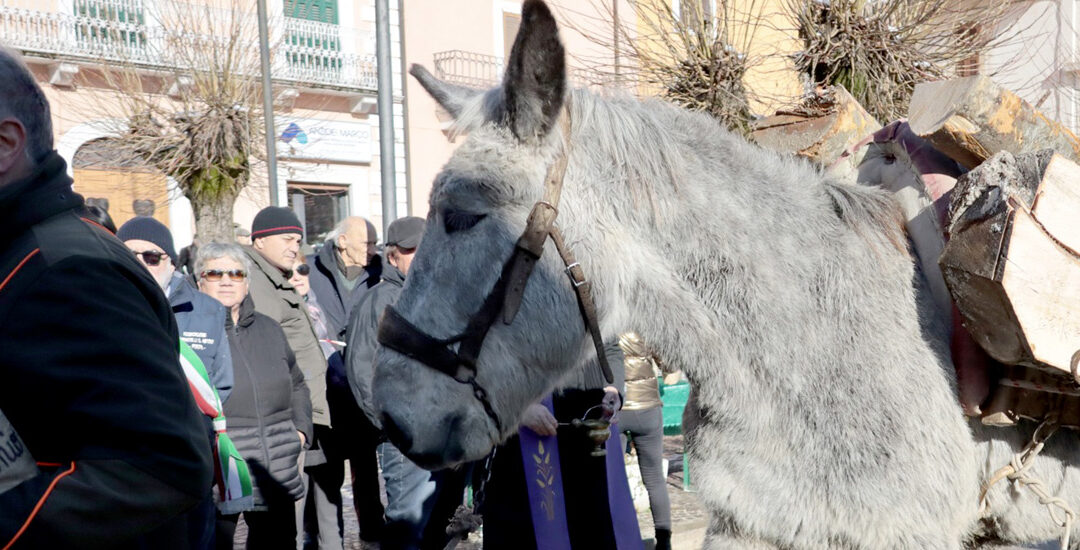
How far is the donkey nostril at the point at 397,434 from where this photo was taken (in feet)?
6.86

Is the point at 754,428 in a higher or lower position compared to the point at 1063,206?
lower

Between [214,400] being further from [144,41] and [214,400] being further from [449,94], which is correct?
[144,41]

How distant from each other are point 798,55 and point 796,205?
4006 millimetres

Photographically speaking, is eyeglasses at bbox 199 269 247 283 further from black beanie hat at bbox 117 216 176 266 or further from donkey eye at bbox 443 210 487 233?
donkey eye at bbox 443 210 487 233

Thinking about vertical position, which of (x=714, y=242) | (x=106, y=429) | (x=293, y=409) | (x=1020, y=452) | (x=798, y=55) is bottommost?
(x=293, y=409)

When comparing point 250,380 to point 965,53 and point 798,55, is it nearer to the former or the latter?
point 798,55

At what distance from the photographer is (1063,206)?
6.88 ft

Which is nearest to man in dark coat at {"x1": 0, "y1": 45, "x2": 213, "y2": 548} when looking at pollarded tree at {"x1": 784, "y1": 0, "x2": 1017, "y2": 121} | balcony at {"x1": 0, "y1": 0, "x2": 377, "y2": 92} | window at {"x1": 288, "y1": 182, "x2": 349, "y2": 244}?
pollarded tree at {"x1": 784, "y1": 0, "x2": 1017, "y2": 121}

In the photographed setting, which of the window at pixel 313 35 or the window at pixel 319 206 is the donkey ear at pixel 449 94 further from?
the window at pixel 313 35

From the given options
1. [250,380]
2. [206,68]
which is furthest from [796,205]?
[206,68]

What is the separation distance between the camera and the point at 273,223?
6262mm

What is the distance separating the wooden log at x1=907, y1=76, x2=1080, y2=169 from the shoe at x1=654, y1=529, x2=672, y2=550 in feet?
12.1

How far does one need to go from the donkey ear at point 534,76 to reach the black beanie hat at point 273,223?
443 centimetres

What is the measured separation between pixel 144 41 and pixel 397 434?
47.8 feet
